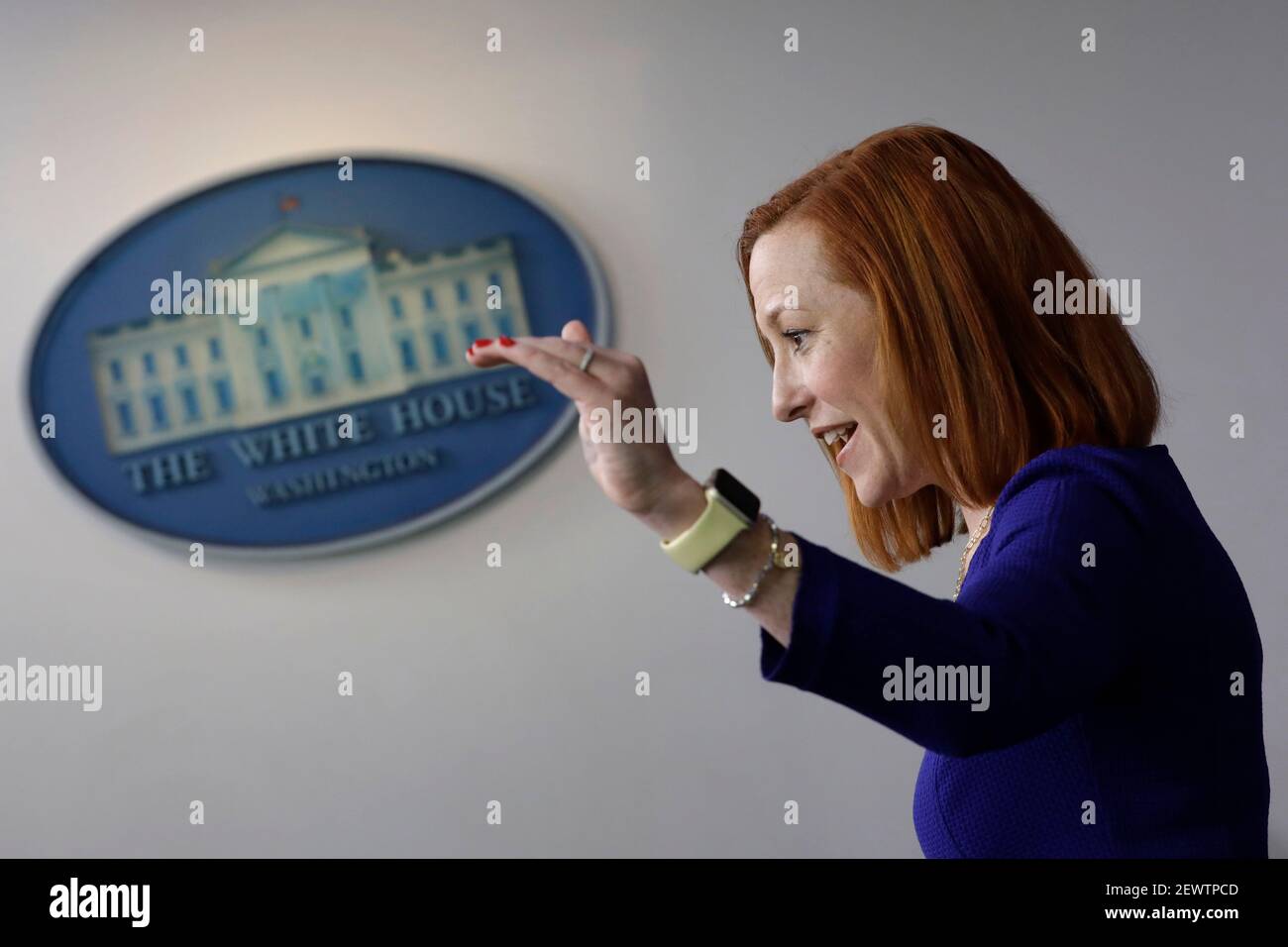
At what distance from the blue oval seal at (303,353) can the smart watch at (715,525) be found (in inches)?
77.4

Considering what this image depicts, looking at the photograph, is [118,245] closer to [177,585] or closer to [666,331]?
[177,585]

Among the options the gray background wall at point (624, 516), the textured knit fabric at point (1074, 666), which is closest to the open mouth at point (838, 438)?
the textured knit fabric at point (1074, 666)

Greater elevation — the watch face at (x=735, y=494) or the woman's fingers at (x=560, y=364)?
the woman's fingers at (x=560, y=364)

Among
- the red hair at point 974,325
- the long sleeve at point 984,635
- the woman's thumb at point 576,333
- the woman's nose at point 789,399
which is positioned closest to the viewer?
the long sleeve at point 984,635

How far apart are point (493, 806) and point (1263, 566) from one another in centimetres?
167

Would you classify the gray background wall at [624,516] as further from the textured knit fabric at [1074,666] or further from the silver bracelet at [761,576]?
the silver bracelet at [761,576]

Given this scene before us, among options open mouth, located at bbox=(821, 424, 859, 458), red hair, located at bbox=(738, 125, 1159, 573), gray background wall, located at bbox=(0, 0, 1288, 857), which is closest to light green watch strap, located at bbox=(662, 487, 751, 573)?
red hair, located at bbox=(738, 125, 1159, 573)

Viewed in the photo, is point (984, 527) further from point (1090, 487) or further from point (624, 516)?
point (624, 516)

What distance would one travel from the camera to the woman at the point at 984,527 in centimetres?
75

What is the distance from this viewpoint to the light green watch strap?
77cm

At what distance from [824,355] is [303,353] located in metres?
1.84

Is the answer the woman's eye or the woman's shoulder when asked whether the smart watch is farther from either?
the woman's eye

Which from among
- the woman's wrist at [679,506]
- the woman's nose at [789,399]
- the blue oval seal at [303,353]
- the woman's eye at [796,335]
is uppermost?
the blue oval seal at [303,353]
